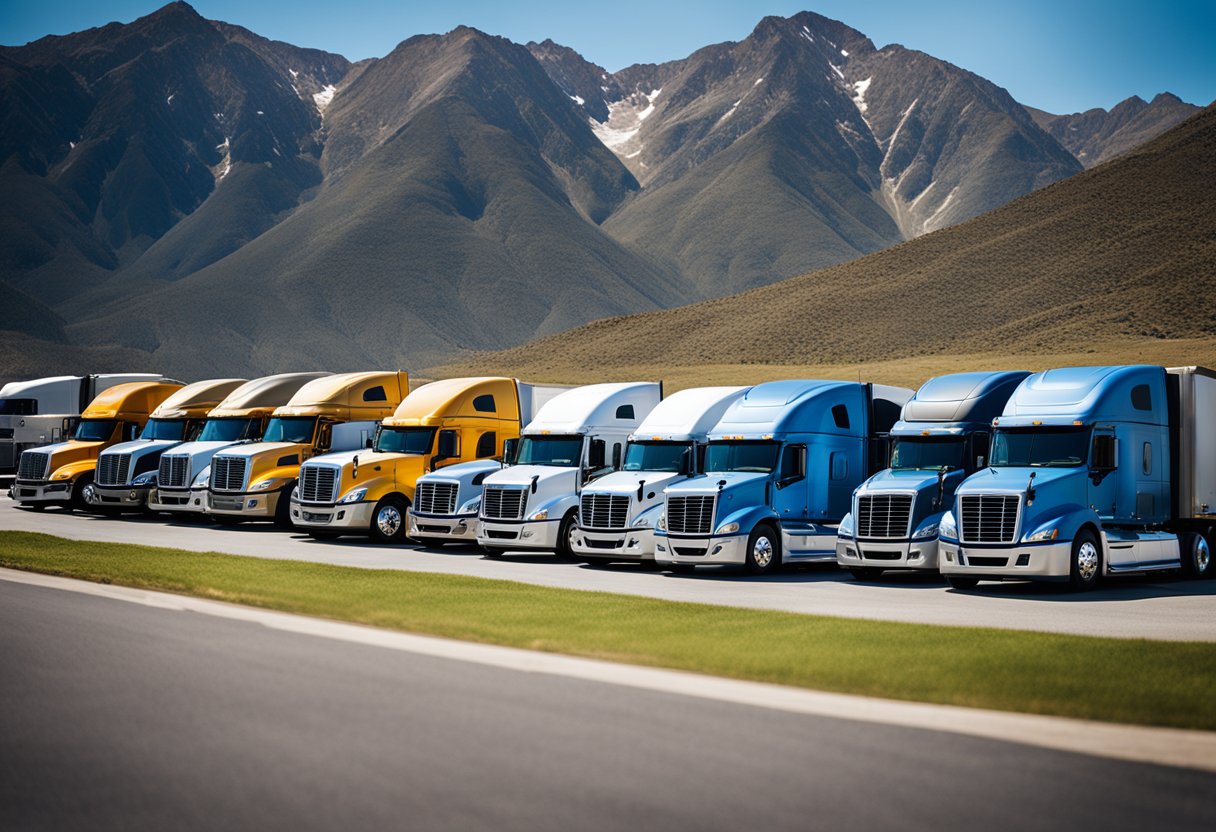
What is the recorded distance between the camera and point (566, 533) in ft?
81.9

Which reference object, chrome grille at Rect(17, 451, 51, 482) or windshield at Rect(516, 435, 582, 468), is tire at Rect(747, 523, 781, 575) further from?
chrome grille at Rect(17, 451, 51, 482)

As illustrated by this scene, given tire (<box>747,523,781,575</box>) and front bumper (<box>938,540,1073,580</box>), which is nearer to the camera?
front bumper (<box>938,540,1073,580</box>)

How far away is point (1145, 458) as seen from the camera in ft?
68.7

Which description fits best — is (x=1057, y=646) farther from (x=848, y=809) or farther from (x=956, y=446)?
(x=956, y=446)

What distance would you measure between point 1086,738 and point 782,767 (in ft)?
8.30

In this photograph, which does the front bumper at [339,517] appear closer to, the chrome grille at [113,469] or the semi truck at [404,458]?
the semi truck at [404,458]

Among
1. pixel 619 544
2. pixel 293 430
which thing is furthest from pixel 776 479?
pixel 293 430

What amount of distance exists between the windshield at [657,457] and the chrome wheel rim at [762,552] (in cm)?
239

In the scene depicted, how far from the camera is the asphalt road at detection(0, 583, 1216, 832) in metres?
6.86

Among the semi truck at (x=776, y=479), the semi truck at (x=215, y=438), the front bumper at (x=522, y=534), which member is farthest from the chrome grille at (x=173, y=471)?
the semi truck at (x=776, y=479)

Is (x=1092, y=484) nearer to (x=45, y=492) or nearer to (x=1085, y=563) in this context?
(x=1085, y=563)

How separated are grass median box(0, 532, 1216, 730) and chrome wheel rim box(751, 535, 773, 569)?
4.97m

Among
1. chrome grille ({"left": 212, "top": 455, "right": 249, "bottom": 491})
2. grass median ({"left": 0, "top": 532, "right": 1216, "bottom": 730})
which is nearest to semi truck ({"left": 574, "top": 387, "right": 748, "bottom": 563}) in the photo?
grass median ({"left": 0, "top": 532, "right": 1216, "bottom": 730})

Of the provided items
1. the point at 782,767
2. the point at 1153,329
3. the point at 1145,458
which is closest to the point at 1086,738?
the point at 782,767
